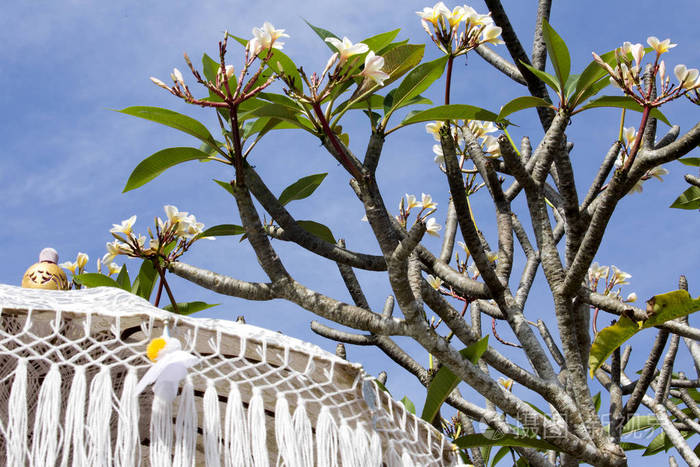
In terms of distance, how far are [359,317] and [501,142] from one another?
2.12 feet

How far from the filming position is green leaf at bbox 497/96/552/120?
1.83 metres

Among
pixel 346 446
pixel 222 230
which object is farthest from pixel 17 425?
pixel 222 230

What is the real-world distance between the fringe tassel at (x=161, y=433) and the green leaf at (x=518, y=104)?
120 centimetres

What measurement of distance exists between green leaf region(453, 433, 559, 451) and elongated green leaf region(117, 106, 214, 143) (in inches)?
39.5

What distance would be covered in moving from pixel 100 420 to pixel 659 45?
5.60ft

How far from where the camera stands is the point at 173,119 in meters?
1.68

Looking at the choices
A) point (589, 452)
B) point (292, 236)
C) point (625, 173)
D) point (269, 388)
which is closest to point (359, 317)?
point (292, 236)

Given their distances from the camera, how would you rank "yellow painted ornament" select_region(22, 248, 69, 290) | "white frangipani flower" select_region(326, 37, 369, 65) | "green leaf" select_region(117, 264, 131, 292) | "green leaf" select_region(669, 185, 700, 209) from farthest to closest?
1. "green leaf" select_region(669, 185, 700, 209)
2. "green leaf" select_region(117, 264, 131, 292)
3. "yellow painted ornament" select_region(22, 248, 69, 290)
4. "white frangipani flower" select_region(326, 37, 369, 65)

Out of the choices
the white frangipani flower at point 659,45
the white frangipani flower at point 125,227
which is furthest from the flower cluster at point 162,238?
the white frangipani flower at point 659,45

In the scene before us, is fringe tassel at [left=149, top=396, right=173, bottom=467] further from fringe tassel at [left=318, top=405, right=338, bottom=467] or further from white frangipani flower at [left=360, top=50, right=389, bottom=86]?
white frangipani flower at [left=360, top=50, right=389, bottom=86]

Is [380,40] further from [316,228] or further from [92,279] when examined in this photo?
[92,279]

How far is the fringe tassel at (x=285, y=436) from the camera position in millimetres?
1038

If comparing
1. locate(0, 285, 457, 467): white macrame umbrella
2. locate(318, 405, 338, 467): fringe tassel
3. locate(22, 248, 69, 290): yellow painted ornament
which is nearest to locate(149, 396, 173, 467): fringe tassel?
locate(0, 285, 457, 467): white macrame umbrella

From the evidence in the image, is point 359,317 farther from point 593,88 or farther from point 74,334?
point 593,88
